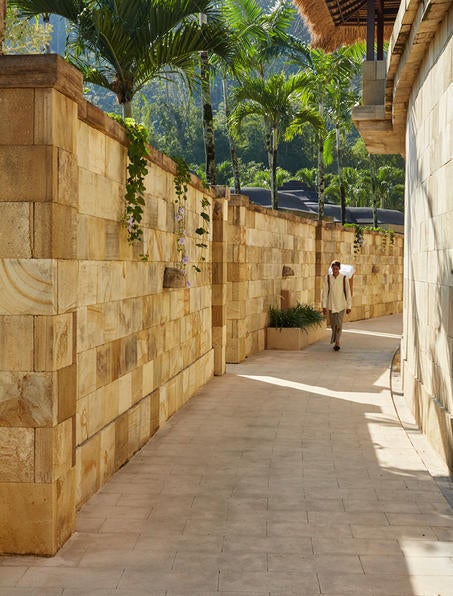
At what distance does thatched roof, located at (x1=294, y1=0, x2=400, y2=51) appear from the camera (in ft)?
43.0

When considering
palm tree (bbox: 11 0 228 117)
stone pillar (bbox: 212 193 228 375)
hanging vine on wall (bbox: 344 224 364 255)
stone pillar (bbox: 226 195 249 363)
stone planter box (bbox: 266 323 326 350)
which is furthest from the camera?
hanging vine on wall (bbox: 344 224 364 255)

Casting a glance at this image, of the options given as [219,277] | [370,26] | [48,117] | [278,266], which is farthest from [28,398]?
[278,266]

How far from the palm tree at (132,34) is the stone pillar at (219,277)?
7.01 feet

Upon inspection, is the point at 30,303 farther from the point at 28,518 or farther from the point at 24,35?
the point at 24,35

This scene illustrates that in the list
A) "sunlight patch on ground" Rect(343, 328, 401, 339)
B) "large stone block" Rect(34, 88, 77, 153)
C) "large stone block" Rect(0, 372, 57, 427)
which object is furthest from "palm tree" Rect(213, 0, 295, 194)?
"large stone block" Rect(0, 372, 57, 427)

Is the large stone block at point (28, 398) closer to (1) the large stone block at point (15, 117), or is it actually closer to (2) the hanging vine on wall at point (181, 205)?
(1) the large stone block at point (15, 117)

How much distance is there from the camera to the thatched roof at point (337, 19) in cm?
1311

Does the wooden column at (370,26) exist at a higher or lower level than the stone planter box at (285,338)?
higher

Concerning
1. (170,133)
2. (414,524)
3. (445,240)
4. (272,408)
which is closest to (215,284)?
(272,408)

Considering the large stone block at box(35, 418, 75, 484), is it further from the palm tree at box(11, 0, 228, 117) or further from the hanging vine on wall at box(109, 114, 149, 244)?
the palm tree at box(11, 0, 228, 117)

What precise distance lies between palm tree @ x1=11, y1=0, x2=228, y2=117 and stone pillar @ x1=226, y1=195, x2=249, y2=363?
286cm

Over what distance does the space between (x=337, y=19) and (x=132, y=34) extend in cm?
574

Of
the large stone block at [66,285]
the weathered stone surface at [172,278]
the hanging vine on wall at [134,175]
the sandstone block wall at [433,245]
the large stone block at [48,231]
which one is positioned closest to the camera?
the large stone block at [48,231]

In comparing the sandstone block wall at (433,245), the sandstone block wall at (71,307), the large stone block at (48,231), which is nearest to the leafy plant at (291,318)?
the sandstone block wall at (433,245)
